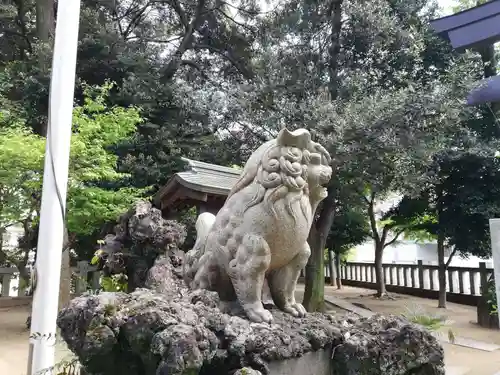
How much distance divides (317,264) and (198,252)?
6596mm

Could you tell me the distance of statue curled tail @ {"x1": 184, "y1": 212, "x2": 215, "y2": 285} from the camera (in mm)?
3658

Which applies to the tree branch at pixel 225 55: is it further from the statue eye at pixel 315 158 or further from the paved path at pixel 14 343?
the statue eye at pixel 315 158

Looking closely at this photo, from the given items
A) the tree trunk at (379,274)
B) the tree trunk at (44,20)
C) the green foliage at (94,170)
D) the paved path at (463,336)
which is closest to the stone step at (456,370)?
the paved path at (463,336)

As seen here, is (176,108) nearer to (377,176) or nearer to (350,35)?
(350,35)

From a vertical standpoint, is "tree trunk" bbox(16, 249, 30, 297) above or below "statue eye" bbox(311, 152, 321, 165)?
below

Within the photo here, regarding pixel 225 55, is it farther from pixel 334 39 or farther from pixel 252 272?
pixel 252 272

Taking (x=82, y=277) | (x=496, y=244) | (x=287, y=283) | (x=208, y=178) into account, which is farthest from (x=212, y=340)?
(x=82, y=277)

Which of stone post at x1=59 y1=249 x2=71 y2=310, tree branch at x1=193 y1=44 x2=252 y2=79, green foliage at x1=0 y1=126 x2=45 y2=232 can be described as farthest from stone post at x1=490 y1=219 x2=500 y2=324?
tree branch at x1=193 y1=44 x2=252 y2=79

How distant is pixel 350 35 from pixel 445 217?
4.80 meters

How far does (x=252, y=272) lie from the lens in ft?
9.88

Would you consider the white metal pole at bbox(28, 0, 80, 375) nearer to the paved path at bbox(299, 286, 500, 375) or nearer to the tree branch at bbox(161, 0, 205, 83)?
the paved path at bbox(299, 286, 500, 375)

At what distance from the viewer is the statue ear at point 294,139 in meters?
3.07

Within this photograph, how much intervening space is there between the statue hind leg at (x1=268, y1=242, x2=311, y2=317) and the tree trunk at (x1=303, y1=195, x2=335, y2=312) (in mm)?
6460

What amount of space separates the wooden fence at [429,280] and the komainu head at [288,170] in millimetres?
8312
